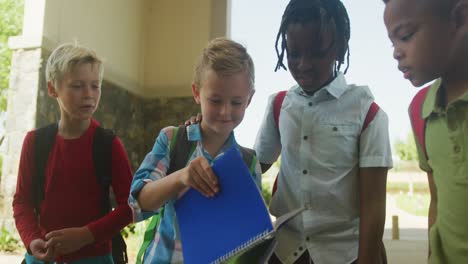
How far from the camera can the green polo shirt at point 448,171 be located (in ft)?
1.78

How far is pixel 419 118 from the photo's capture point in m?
0.63

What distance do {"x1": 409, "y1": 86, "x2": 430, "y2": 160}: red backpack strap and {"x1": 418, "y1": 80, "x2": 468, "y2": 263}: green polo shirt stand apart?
0.02 m

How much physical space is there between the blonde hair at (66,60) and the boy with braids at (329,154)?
0.55 m

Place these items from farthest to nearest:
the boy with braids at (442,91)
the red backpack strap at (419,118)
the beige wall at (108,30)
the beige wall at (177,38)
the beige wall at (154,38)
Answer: the beige wall at (177,38) < the beige wall at (154,38) < the beige wall at (108,30) < the red backpack strap at (419,118) < the boy with braids at (442,91)

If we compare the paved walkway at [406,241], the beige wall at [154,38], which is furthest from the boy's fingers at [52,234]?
the beige wall at [154,38]

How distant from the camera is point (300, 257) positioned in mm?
874

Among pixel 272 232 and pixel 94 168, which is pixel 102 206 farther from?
pixel 272 232

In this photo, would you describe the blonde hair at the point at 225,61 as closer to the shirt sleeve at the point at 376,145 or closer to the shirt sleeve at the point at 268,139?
the shirt sleeve at the point at 268,139

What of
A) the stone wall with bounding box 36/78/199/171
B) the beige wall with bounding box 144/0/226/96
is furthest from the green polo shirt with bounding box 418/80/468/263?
the beige wall with bounding box 144/0/226/96

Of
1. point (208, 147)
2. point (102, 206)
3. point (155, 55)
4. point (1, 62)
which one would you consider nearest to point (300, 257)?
point (208, 147)

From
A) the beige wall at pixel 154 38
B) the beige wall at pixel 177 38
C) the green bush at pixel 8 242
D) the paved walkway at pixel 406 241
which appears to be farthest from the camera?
the beige wall at pixel 177 38

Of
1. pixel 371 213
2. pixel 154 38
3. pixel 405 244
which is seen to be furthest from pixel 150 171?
pixel 154 38

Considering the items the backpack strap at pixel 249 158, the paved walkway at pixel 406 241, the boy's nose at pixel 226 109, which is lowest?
the paved walkway at pixel 406 241

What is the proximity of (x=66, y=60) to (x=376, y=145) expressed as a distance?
2.69 ft
